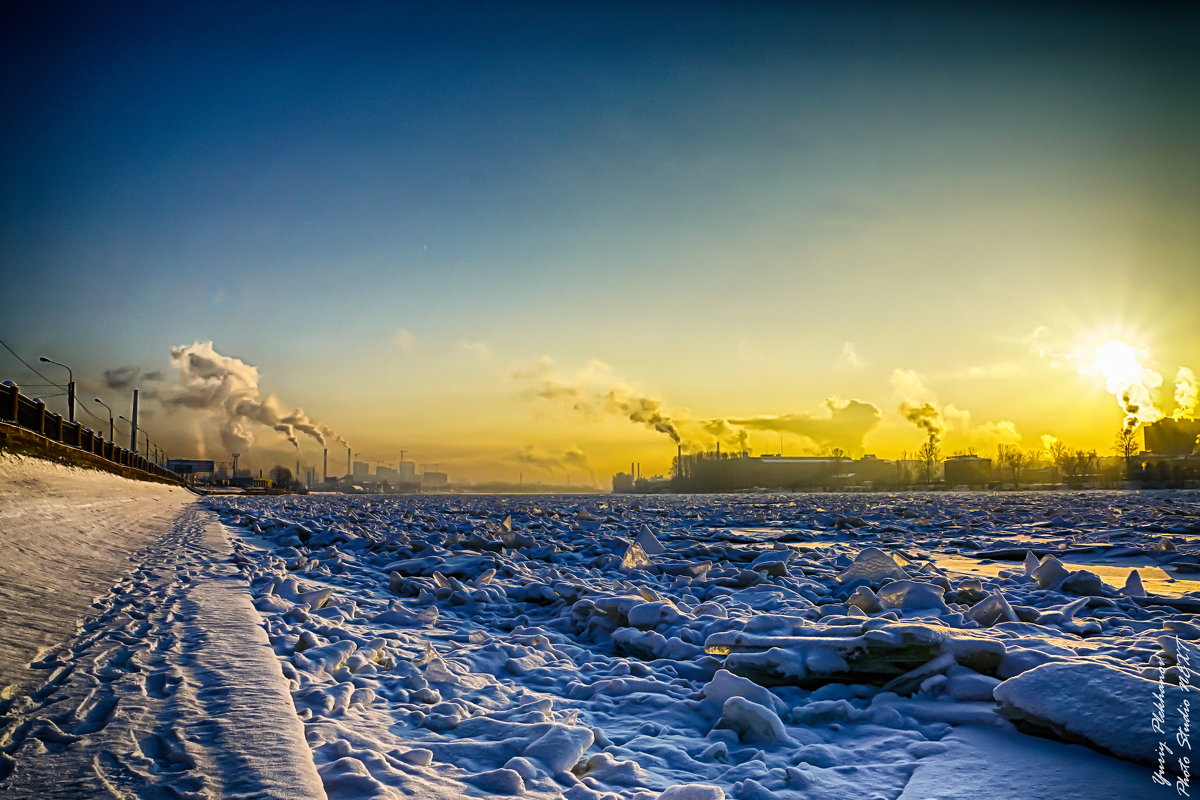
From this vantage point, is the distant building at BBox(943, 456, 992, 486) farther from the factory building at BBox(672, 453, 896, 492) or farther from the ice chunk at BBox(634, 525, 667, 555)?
the ice chunk at BBox(634, 525, 667, 555)

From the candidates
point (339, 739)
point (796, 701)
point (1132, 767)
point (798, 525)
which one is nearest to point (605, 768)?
point (339, 739)

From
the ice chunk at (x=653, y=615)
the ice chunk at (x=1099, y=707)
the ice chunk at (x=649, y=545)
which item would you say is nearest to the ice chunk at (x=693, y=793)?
the ice chunk at (x=1099, y=707)

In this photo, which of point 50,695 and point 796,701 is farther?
point 796,701

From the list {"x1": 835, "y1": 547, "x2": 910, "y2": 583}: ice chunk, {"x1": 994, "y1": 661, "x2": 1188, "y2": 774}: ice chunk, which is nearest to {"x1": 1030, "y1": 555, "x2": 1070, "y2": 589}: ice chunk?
{"x1": 835, "y1": 547, "x2": 910, "y2": 583}: ice chunk

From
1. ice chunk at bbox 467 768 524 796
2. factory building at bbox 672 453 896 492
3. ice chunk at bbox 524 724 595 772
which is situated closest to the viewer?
ice chunk at bbox 467 768 524 796

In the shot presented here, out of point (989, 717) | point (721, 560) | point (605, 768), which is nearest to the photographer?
point (605, 768)

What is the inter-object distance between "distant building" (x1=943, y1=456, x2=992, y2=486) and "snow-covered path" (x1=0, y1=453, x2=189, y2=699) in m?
90.2

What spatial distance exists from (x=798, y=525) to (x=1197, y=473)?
6553 cm

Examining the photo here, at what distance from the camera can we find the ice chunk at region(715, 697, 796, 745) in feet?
8.93

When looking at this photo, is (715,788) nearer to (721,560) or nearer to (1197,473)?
(721,560)

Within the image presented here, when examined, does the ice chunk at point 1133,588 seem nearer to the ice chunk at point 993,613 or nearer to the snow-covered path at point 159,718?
the ice chunk at point 993,613

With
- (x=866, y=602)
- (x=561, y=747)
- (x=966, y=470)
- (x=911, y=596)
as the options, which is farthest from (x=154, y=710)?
(x=966, y=470)

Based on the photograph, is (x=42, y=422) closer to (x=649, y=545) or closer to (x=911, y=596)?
(x=649, y=545)

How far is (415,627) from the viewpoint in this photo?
4.95 meters
